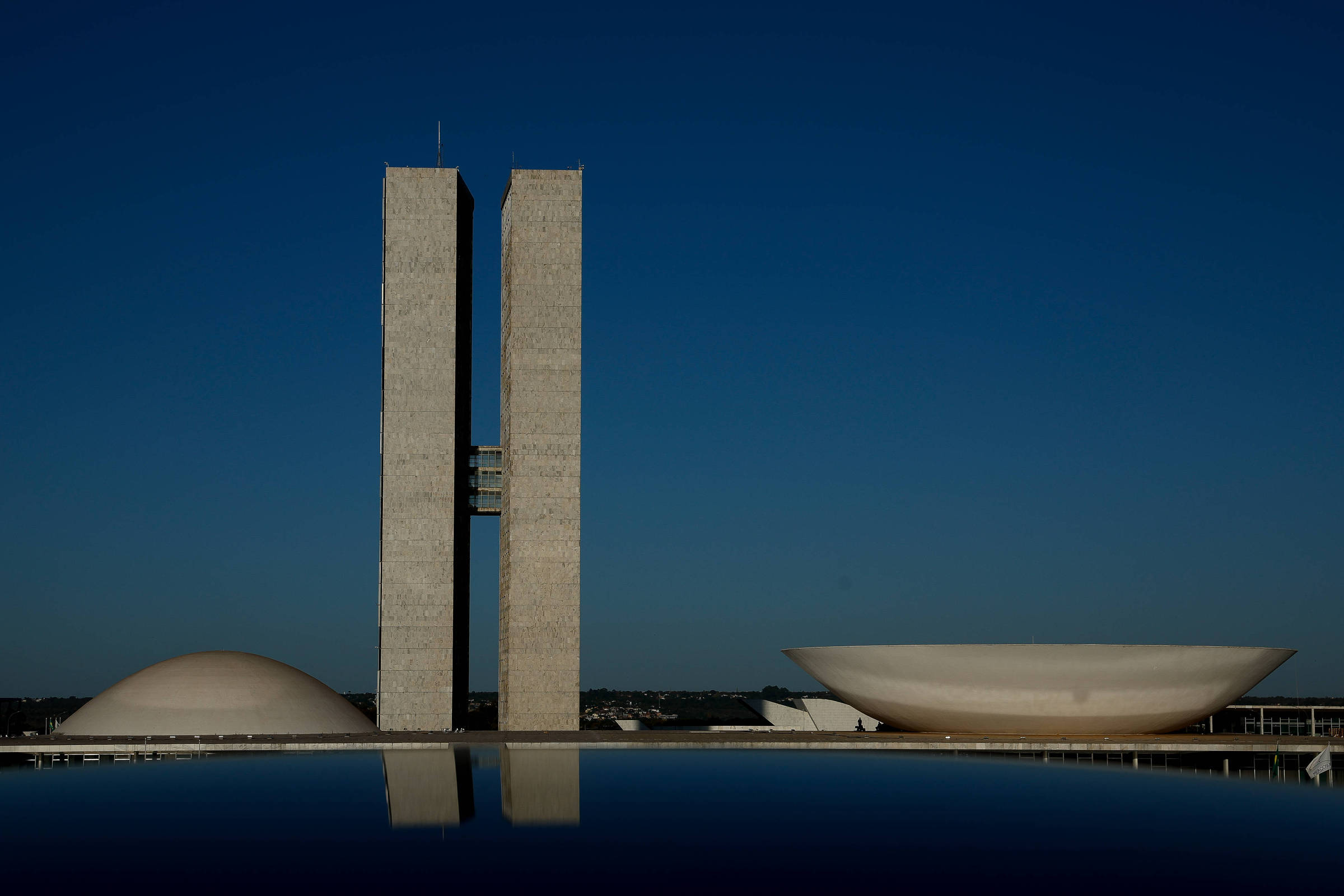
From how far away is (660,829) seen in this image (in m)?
15.7

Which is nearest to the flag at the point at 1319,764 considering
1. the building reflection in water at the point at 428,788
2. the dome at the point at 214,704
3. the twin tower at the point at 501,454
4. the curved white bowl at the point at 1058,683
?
the curved white bowl at the point at 1058,683

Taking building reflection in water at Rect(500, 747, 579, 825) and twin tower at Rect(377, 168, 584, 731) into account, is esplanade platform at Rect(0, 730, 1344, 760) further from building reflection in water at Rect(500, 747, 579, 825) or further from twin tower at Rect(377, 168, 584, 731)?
twin tower at Rect(377, 168, 584, 731)

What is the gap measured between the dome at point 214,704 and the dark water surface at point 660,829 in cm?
946

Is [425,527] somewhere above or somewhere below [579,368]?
below

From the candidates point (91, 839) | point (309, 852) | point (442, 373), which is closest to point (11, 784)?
point (91, 839)

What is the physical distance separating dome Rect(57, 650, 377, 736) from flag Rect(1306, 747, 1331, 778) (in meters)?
23.2

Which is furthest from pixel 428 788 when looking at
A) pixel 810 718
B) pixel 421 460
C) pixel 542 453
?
pixel 810 718

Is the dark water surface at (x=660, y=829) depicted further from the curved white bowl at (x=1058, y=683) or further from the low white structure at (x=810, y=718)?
the low white structure at (x=810, y=718)

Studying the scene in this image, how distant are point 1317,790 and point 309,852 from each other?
659 inches

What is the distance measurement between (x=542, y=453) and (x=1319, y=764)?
23569mm

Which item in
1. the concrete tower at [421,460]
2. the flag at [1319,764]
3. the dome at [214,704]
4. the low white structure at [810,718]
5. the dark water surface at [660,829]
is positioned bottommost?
the low white structure at [810,718]

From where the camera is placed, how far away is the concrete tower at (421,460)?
4059cm

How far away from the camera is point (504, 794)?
62.2ft

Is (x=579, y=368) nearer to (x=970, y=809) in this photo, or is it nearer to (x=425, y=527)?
(x=425, y=527)
